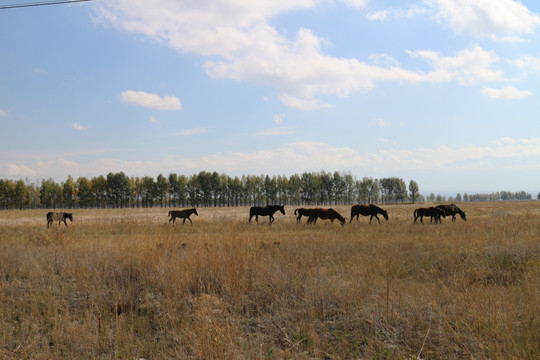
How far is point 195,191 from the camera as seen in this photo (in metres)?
115

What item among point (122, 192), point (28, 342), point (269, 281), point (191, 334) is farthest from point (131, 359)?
point (122, 192)

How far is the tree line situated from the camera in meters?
105

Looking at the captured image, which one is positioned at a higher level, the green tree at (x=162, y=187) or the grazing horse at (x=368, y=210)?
the green tree at (x=162, y=187)

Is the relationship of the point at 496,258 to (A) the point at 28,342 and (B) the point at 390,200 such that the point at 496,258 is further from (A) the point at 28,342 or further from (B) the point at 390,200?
(B) the point at 390,200

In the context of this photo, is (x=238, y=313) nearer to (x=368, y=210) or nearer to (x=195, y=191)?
(x=368, y=210)

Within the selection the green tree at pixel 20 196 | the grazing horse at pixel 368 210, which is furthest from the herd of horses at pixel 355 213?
the green tree at pixel 20 196

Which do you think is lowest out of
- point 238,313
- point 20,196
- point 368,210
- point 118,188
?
point 238,313

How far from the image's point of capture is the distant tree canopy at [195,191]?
344 ft

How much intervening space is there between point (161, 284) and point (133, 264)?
1.41 meters

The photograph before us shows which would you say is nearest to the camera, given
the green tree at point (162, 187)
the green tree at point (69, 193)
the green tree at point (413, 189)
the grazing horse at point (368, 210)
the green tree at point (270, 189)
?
the grazing horse at point (368, 210)

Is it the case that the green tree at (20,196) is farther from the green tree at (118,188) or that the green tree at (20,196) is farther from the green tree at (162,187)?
the green tree at (162,187)

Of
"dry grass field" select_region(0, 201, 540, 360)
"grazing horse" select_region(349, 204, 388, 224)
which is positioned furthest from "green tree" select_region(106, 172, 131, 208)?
"dry grass field" select_region(0, 201, 540, 360)

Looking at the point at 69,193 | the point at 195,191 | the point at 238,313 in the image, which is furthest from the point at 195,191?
the point at 238,313

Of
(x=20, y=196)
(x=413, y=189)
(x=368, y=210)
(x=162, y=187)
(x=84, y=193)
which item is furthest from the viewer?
(x=413, y=189)
